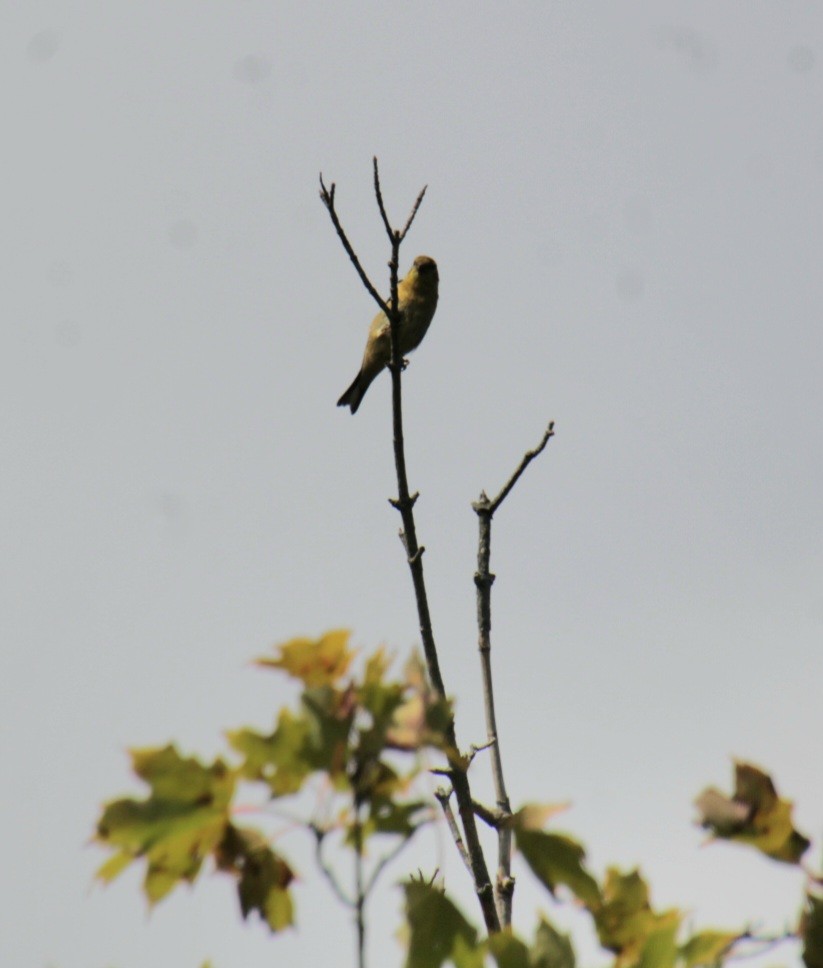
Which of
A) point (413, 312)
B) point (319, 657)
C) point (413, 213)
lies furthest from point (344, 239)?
point (413, 312)

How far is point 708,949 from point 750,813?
8.4 inches

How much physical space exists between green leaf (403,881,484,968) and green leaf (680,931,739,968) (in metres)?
0.31

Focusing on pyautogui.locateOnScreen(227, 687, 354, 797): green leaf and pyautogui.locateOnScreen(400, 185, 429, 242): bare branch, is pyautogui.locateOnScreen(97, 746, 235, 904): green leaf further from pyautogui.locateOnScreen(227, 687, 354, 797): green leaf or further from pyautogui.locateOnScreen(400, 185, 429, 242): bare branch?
pyautogui.locateOnScreen(400, 185, 429, 242): bare branch

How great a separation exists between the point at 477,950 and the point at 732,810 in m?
0.45

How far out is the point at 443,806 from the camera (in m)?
3.33

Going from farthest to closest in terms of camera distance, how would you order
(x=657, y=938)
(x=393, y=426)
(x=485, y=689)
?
(x=393, y=426), (x=485, y=689), (x=657, y=938)

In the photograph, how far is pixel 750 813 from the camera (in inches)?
72.1

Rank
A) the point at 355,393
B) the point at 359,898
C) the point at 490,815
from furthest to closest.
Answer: the point at 355,393, the point at 490,815, the point at 359,898

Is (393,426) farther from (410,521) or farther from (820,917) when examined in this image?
(820,917)

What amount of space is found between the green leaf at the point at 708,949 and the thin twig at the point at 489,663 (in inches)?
30.3

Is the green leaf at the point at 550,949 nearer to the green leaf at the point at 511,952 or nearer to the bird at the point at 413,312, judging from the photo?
the green leaf at the point at 511,952

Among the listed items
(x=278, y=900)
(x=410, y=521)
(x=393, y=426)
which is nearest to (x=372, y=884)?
(x=278, y=900)

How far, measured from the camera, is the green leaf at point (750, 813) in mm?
1793

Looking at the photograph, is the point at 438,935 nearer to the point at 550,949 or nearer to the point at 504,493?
the point at 550,949
